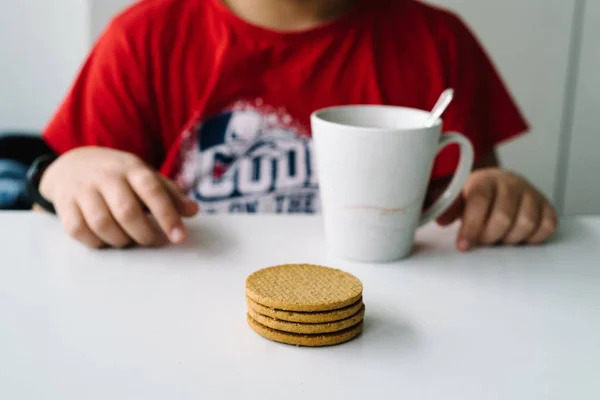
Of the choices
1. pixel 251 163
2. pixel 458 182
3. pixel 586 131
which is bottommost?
pixel 586 131

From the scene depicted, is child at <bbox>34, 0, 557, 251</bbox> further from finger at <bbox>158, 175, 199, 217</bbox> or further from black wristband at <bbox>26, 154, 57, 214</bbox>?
finger at <bbox>158, 175, 199, 217</bbox>

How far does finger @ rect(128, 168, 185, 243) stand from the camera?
22.3 inches

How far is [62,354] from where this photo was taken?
38cm

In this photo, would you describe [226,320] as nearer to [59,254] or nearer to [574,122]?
[59,254]

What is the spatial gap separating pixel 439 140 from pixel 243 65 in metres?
0.40

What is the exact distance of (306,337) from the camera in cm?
39

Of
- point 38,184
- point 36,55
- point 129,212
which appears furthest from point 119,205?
point 36,55

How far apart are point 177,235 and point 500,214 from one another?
293 millimetres

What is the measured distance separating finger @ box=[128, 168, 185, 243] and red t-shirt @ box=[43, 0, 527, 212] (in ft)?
0.97

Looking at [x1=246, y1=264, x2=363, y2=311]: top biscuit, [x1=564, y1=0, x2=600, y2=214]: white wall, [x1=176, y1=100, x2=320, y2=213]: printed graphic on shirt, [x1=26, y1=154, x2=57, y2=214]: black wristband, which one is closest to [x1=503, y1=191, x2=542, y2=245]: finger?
[x1=246, y1=264, x2=363, y2=311]: top biscuit

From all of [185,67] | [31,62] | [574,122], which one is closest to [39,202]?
[185,67]

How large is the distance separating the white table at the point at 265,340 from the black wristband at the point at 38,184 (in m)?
0.05

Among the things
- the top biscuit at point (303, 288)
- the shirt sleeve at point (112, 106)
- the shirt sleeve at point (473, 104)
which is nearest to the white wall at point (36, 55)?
the shirt sleeve at point (112, 106)

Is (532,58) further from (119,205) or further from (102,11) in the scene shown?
(119,205)
